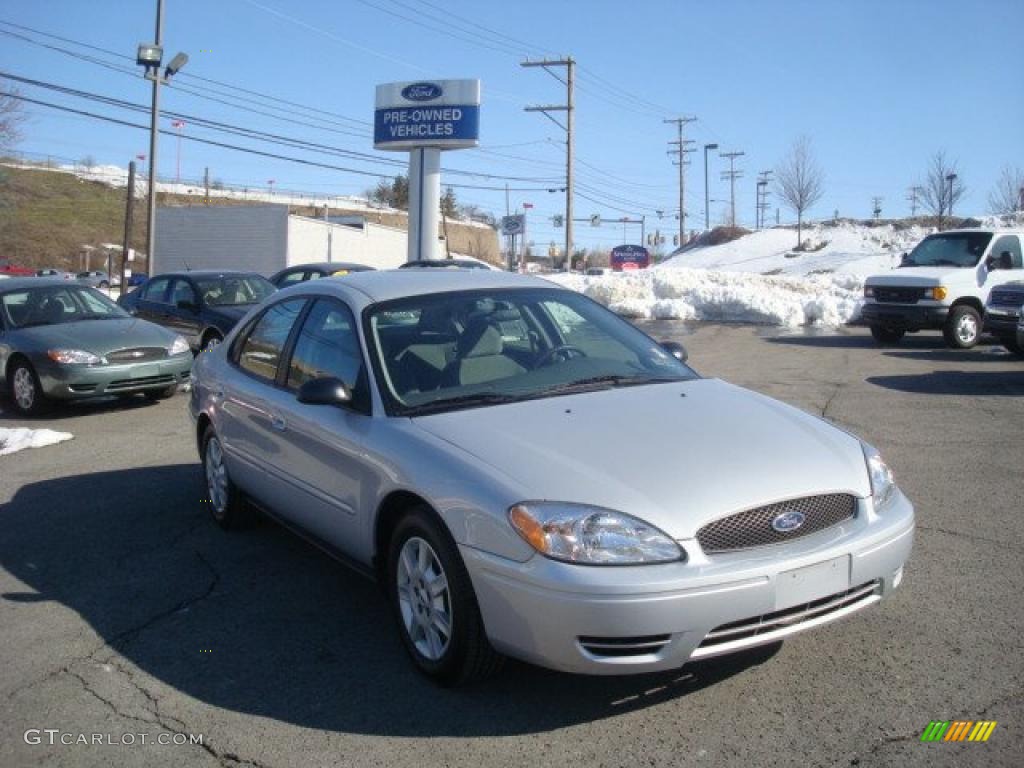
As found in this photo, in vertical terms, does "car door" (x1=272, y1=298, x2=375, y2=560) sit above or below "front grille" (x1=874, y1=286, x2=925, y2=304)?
below

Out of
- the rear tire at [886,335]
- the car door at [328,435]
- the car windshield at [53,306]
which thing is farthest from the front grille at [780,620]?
the rear tire at [886,335]

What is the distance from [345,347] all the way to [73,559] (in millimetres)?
2168

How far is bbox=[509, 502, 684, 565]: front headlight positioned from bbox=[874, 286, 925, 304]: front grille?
45.6ft

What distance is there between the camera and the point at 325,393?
4.23 m

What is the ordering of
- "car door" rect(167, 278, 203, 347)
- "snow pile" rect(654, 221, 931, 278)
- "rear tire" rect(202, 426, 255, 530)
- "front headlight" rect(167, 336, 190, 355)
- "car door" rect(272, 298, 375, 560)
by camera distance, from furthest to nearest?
1. "snow pile" rect(654, 221, 931, 278)
2. "car door" rect(167, 278, 203, 347)
3. "front headlight" rect(167, 336, 190, 355)
4. "rear tire" rect(202, 426, 255, 530)
5. "car door" rect(272, 298, 375, 560)

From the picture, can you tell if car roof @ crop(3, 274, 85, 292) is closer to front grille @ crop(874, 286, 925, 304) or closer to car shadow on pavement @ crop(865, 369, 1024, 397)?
car shadow on pavement @ crop(865, 369, 1024, 397)

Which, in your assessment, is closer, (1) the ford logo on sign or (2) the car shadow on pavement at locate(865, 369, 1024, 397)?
(2) the car shadow on pavement at locate(865, 369, 1024, 397)

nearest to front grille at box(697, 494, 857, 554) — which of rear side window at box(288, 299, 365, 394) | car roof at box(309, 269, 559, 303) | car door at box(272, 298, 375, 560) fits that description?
car door at box(272, 298, 375, 560)

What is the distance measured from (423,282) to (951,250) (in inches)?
546

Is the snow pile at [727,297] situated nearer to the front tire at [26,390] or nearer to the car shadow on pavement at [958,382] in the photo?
the car shadow on pavement at [958,382]

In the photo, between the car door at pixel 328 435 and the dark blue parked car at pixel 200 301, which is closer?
the car door at pixel 328 435

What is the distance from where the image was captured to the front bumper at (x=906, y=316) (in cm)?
1541

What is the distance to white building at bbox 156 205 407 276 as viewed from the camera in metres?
45.5

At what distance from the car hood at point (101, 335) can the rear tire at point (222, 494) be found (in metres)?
5.06
